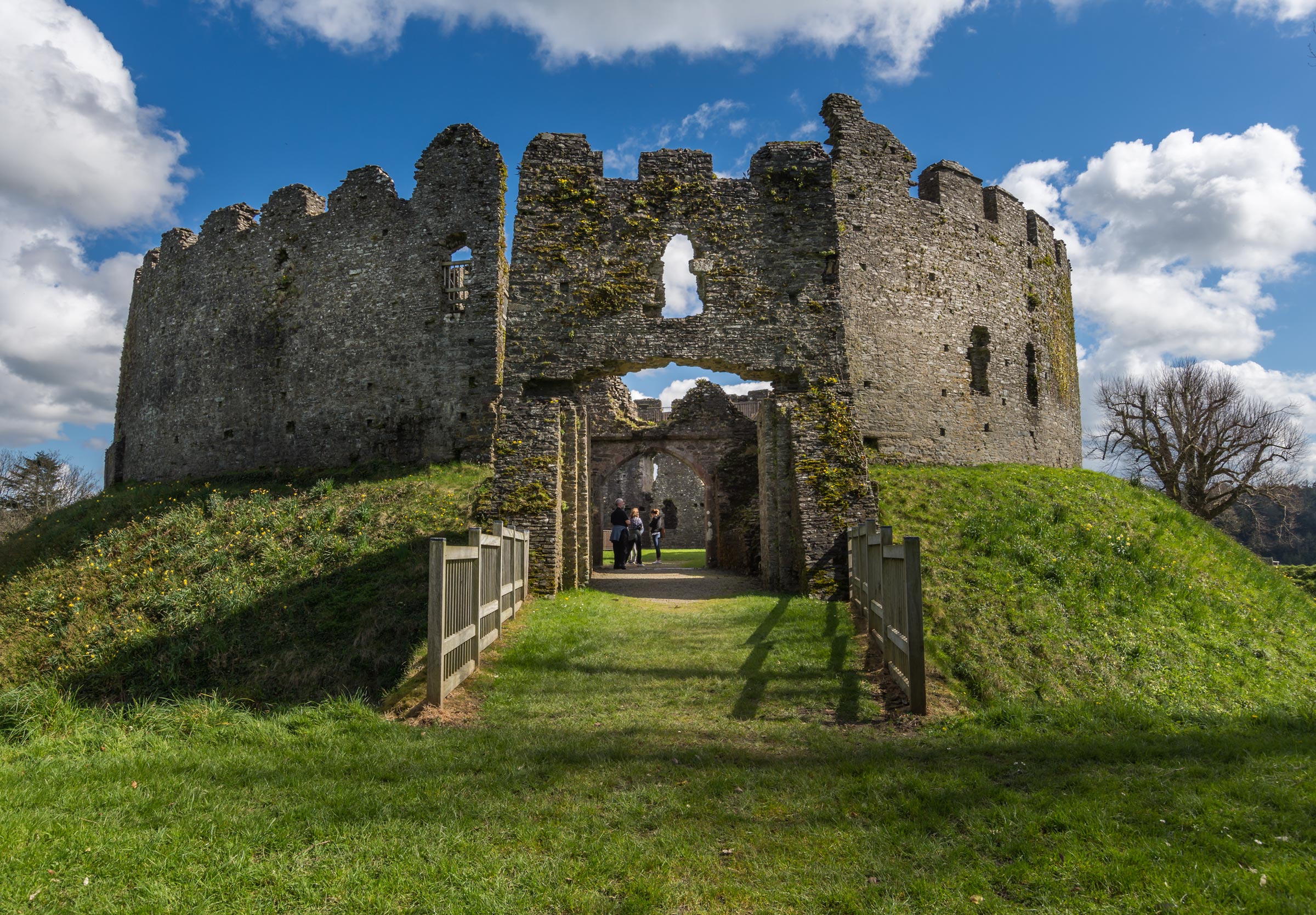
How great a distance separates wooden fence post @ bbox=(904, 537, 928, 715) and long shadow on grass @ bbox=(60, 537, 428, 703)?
600cm

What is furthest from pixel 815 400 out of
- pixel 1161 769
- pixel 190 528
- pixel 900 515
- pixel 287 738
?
pixel 190 528

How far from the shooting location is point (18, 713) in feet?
23.0

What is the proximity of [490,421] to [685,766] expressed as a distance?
14690 millimetres

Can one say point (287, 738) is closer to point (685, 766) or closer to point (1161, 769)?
point (685, 766)

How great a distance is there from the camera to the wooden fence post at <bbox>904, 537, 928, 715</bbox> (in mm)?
6637

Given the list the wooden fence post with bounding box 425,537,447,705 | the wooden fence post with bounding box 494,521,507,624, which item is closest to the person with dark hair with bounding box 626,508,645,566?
the wooden fence post with bounding box 494,521,507,624

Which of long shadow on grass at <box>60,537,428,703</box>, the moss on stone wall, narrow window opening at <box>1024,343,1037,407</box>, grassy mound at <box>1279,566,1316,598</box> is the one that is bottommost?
grassy mound at <box>1279,566,1316,598</box>

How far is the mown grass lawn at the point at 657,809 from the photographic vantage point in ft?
11.9

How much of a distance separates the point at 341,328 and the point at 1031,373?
20740 millimetres

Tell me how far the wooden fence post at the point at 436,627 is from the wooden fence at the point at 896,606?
4322mm

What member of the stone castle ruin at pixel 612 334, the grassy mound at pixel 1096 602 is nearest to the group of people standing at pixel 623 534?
the stone castle ruin at pixel 612 334

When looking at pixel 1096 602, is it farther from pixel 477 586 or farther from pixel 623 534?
pixel 623 534

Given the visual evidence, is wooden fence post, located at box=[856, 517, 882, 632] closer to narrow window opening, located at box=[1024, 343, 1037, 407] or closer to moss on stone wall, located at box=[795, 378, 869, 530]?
moss on stone wall, located at box=[795, 378, 869, 530]

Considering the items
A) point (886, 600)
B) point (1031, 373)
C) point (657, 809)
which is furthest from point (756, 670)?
point (1031, 373)
